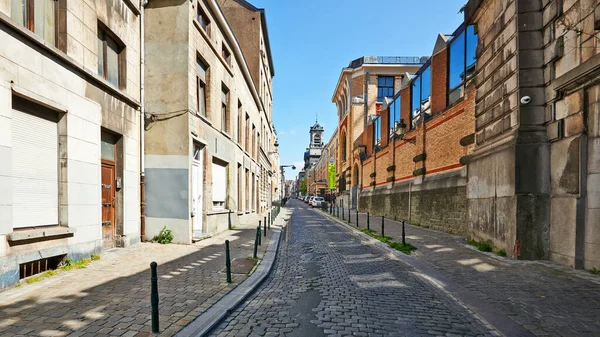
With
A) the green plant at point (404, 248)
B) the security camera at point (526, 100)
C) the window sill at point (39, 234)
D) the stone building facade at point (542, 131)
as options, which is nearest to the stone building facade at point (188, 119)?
the window sill at point (39, 234)

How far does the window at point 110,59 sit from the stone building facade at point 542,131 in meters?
10.7

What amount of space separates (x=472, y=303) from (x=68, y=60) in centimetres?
891

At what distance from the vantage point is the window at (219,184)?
14970mm

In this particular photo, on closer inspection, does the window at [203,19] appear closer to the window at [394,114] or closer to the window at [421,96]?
the window at [421,96]

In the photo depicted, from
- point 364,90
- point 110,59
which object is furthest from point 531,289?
point 364,90

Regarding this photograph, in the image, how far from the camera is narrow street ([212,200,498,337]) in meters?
4.41

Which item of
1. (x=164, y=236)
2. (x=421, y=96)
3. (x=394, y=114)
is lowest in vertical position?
(x=164, y=236)

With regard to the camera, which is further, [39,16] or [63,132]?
[63,132]

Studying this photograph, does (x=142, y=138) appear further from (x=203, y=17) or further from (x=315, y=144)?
(x=315, y=144)

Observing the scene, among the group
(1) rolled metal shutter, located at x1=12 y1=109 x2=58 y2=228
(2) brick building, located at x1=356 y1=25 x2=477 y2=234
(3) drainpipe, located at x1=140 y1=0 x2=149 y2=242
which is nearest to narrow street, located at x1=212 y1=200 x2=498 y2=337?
(1) rolled metal shutter, located at x1=12 y1=109 x2=58 y2=228

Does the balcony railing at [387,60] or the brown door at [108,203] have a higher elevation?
the balcony railing at [387,60]

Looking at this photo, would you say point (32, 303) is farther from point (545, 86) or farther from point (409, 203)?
point (409, 203)

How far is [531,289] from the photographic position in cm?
604

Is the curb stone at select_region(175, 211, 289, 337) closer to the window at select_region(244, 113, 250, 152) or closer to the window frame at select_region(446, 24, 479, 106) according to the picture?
the window frame at select_region(446, 24, 479, 106)
